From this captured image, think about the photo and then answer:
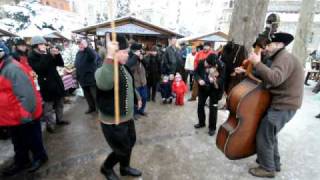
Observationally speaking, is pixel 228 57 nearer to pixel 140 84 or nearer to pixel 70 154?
pixel 140 84

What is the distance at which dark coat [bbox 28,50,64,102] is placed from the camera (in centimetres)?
374

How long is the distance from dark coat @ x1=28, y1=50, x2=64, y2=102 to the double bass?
2.97 m

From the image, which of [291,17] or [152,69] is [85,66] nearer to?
[152,69]

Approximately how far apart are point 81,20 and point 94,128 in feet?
93.9

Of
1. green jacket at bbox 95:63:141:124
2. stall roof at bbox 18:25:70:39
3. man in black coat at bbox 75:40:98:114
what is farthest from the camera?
stall roof at bbox 18:25:70:39

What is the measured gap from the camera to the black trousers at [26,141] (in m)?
2.75

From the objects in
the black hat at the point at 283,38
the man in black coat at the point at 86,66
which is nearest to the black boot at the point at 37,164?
the man in black coat at the point at 86,66

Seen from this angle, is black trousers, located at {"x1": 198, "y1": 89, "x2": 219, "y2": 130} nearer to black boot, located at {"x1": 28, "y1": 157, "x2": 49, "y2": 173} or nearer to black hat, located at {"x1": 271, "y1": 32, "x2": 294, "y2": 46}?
black hat, located at {"x1": 271, "y1": 32, "x2": 294, "y2": 46}

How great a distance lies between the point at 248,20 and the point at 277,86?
3.33 metres

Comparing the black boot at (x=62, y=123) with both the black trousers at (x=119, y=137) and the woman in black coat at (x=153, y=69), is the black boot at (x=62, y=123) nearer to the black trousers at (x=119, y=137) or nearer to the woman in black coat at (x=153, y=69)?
the black trousers at (x=119, y=137)

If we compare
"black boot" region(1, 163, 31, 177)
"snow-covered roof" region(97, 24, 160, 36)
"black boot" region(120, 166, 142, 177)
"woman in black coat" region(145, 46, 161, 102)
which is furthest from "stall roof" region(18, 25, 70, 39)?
"black boot" region(120, 166, 142, 177)

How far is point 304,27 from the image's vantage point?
1074 cm

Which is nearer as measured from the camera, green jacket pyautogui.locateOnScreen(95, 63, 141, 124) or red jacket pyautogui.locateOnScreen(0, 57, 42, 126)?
green jacket pyautogui.locateOnScreen(95, 63, 141, 124)

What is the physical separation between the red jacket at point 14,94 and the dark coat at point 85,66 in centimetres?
228
